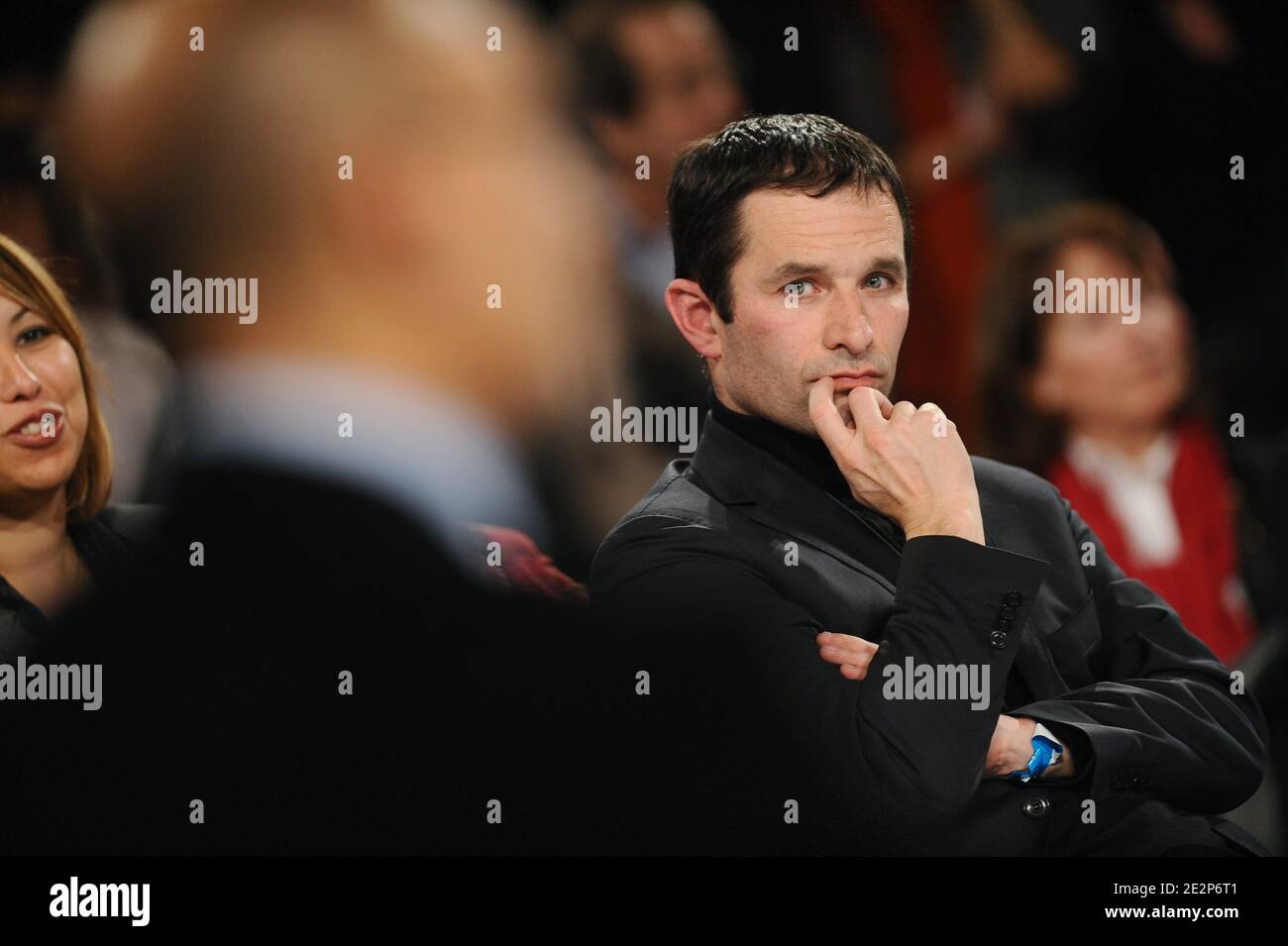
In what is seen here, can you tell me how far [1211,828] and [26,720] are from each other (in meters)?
2.19

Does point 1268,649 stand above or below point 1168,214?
below

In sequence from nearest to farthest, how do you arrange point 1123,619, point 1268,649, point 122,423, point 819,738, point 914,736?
point 914,736 → point 819,738 → point 1123,619 → point 122,423 → point 1268,649

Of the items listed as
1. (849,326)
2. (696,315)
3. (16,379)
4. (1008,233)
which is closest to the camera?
(849,326)

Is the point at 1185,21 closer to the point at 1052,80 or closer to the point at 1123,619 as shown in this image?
the point at 1052,80

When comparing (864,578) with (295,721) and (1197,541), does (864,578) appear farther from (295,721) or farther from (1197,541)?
(1197,541)

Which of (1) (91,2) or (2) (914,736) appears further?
(1) (91,2)

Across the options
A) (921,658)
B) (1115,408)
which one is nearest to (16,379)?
(921,658)

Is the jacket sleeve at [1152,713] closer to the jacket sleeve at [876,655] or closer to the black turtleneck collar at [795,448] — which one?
the jacket sleeve at [876,655]

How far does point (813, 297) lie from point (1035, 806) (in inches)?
36.5

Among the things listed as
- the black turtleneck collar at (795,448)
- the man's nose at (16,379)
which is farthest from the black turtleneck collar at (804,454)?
the man's nose at (16,379)

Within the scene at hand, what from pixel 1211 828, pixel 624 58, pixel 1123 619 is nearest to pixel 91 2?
pixel 624 58

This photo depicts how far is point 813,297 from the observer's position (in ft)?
9.14

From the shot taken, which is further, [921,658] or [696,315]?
[696,315]

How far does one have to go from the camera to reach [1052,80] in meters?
4.00
